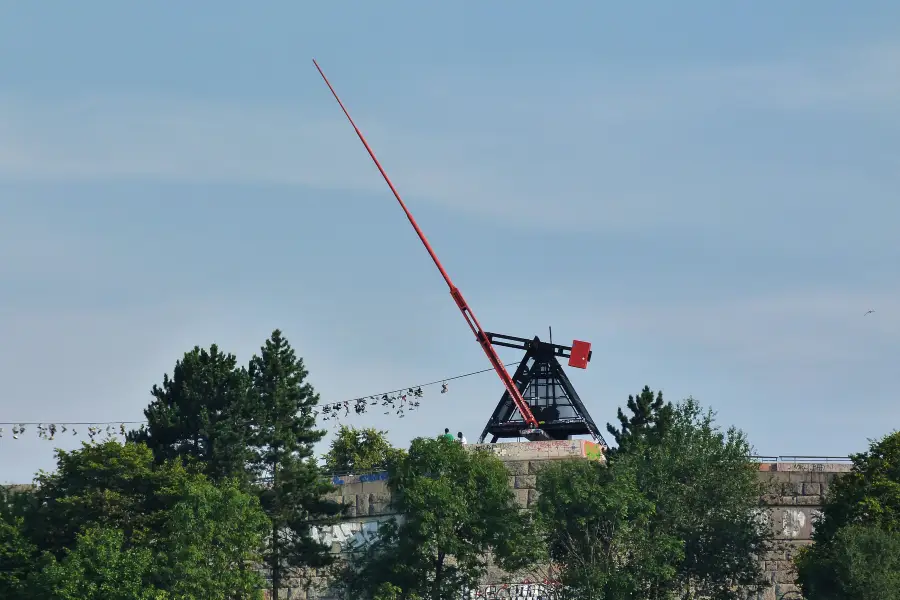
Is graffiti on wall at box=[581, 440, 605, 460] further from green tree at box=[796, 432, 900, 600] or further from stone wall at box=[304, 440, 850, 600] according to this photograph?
green tree at box=[796, 432, 900, 600]

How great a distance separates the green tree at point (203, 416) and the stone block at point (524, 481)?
9241 mm

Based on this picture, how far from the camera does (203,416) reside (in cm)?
5022

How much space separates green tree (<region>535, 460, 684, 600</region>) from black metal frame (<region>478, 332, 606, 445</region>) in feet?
46.1

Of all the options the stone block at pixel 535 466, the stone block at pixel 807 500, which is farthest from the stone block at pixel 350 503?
the stone block at pixel 807 500

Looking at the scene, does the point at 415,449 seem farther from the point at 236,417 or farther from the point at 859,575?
the point at 859,575

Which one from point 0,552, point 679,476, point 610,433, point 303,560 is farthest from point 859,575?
point 0,552

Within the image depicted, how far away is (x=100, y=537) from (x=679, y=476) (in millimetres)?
16312

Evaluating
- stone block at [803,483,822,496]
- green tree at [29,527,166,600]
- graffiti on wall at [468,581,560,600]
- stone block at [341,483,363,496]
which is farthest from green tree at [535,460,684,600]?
green tree at [29,527,166,600]

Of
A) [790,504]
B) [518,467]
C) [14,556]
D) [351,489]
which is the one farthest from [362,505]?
[790,504]

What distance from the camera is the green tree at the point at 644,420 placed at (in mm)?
51062

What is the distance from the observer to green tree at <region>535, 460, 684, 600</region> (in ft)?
147

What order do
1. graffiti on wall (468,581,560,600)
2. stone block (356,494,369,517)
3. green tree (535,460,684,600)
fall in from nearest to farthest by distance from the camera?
1. green tree (535,460,684,600)
2. graffiti on wall (468,581,560,600)
3. stone block (356,494,369,517)

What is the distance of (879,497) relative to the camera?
4606 cm

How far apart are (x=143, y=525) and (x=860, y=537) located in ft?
64.6
